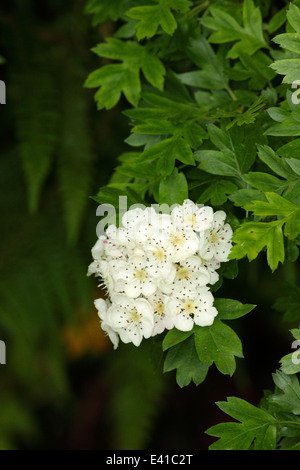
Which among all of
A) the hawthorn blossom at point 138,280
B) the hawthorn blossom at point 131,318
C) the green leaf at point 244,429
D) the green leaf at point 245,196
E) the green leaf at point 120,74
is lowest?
the green leaf at point 244,429

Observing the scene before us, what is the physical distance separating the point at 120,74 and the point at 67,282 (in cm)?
104

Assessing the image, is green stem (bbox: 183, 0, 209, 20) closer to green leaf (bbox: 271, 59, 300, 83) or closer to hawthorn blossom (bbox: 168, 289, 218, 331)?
green leaf (bbox: 271, 59, 300, 83)

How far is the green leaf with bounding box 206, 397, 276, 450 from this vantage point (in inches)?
32.3

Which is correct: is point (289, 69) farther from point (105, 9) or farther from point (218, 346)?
point (105, 9)

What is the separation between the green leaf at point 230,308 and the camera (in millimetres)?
800

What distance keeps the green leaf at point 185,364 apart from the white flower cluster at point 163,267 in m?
0.05

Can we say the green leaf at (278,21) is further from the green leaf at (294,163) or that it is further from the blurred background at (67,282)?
the blurred background at (67,282)

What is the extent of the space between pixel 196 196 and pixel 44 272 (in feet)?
3.74

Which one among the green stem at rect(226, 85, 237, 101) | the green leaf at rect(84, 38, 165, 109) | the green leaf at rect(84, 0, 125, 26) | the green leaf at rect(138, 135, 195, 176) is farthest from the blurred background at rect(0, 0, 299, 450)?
the green leaf at rect(138, 135, 195, 176)

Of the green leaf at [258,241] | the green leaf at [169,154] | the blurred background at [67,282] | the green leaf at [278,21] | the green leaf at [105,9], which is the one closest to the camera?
the green leaf at [258,241]

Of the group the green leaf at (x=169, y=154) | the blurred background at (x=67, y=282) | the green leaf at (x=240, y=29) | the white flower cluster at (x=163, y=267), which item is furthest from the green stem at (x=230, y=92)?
the blurred background at (x=67, y=282)

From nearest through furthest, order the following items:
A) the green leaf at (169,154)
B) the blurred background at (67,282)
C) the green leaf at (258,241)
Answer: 1. the green leaf at (258,241)
2. the green leaf at (169,154)
3. the blurred background at (67,282)

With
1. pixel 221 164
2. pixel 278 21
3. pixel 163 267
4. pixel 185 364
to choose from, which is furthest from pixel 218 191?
pixel 278 21

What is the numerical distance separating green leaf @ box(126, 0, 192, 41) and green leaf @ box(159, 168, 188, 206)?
266 millimetres
